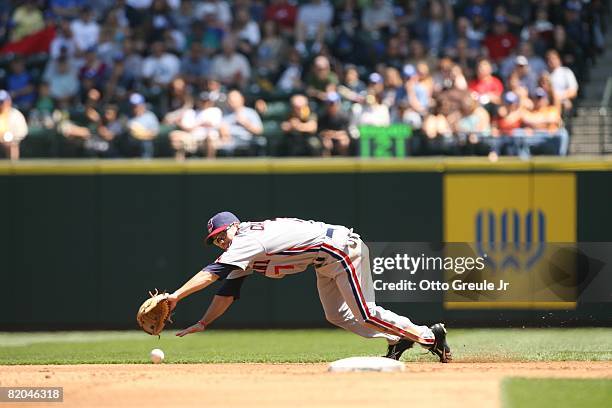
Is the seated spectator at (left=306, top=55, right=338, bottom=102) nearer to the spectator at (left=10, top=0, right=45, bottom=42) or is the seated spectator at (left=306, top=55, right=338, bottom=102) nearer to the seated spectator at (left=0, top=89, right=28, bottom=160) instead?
the seated spectator at (left=0, top=89, right=28, bottom=160)

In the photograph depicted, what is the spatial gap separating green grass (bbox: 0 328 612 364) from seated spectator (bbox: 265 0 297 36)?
18.5 ft

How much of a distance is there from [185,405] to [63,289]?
7.48 m

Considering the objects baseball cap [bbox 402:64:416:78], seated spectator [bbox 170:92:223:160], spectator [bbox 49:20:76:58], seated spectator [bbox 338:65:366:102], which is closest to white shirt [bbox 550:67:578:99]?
baseball cap [bbox 402:64:416:78]

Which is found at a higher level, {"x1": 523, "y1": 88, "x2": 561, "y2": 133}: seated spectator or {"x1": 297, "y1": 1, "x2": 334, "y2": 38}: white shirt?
{"x1": 297, "y1": 1, "x2": 334, "y2": 38}: white shirt

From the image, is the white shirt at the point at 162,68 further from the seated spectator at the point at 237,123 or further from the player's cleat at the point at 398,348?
the player's cleat at the point at 398,348

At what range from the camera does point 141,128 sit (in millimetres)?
16500

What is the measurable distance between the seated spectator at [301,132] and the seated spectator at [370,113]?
57 centimetres

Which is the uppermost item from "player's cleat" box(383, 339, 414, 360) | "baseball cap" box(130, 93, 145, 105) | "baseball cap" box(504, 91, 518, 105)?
"baseball cap" box(130, 93, 145, 105)

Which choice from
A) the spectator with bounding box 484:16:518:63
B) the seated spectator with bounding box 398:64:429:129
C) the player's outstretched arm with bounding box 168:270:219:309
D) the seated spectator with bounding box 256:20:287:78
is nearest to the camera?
the player's outstretched arm with bounding box 168:270:219:309

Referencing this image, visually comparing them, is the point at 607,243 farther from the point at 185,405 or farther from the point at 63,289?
the point at 185,405

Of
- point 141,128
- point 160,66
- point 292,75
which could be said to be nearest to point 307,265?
point 141,128

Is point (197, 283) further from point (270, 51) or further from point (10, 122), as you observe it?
point (270, 51)

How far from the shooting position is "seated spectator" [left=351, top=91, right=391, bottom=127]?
52.8 ft

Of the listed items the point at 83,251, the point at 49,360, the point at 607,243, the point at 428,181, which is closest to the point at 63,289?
the point at 83,251
